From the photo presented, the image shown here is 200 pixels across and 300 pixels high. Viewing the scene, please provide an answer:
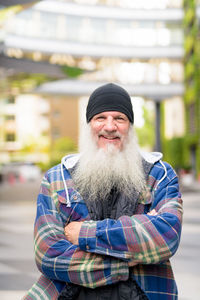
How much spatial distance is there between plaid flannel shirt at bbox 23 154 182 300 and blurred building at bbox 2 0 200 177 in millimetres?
37376

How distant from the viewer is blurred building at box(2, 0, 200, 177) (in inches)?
1657

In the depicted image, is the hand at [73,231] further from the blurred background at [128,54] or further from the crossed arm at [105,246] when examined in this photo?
the blurred background at [128,54]

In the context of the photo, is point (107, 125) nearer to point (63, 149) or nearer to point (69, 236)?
point (69, 236)

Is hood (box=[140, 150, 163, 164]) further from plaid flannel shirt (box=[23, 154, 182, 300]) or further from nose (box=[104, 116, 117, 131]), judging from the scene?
nose (box=[104, 116, 117, 131])

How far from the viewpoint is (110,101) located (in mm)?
2699

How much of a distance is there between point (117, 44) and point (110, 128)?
4246 centimetres

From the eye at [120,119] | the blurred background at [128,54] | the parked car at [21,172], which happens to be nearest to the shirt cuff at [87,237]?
the eye at [120,119]

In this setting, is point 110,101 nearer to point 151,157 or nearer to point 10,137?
point 151,157

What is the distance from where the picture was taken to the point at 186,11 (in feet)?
133

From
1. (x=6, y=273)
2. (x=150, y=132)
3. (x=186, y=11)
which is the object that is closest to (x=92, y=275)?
(x=6, y=273)

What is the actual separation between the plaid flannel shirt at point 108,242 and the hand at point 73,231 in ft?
0.09

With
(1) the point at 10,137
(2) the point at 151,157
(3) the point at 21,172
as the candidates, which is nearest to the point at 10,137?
(1) the point at 10,137

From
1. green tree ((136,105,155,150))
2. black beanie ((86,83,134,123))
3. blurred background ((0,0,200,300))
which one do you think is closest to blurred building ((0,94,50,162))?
green tree ((136,105,155,150))

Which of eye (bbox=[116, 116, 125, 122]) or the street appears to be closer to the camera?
eye (bbox=[116, 116, 125, 122])
